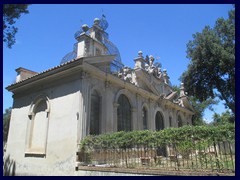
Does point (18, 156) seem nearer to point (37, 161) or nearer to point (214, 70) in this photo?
point (37, 161)

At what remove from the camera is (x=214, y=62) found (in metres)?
21.8

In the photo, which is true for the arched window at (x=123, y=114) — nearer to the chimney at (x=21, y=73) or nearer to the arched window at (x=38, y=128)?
the arched window at (x=38, y=128)

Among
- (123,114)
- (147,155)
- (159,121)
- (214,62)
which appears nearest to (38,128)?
(123,114)

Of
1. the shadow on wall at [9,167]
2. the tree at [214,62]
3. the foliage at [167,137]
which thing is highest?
the tree at [214,62]

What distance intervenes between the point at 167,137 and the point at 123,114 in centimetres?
626

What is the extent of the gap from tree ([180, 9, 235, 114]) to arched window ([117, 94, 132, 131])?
10148mm

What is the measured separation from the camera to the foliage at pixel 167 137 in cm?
931

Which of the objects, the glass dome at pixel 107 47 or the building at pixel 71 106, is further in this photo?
the glass dome at pixel 107 47

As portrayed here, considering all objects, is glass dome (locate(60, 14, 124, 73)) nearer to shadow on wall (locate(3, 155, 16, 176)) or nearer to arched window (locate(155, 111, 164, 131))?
arched window (locate(155, 111, 164, 131))

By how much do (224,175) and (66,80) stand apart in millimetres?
9339

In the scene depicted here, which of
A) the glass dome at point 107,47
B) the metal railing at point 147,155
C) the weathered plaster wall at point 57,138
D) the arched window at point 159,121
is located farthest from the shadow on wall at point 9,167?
the arched window at point 159,121

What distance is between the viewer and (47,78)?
14.0 meters
